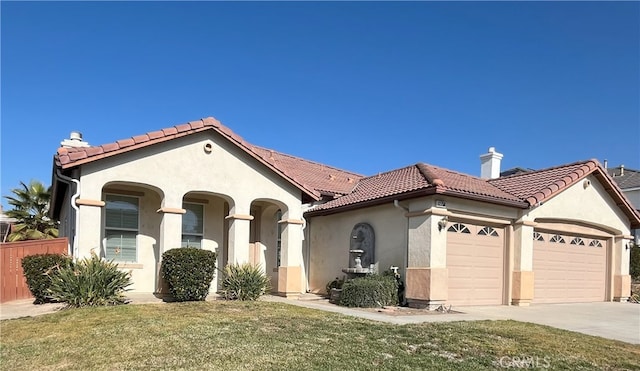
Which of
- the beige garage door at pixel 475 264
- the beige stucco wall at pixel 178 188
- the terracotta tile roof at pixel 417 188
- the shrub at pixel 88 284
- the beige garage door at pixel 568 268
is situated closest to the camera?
the shrub at pixel 88 284

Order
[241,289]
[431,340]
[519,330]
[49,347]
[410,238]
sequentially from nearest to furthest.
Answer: [49,347], [431,340], [519,330], [241,289], [410,238]

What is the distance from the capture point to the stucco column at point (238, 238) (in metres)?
14.0

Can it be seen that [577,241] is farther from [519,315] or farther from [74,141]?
[74,141]

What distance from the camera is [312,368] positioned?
614 cm

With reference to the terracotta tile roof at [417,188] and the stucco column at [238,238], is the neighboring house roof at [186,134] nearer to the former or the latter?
the terracotta tile roof at [417,188]

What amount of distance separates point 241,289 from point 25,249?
5675 millimetres

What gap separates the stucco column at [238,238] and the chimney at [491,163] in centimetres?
1196

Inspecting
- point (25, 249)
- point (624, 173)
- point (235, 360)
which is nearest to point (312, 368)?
point (235, 360)

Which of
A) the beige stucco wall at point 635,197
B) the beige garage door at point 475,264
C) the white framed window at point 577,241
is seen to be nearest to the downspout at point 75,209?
the beige garage door at point 475,264

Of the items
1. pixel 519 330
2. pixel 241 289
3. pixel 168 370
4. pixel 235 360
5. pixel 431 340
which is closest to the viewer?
pixel 168 370

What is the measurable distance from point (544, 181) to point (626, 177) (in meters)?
24.1

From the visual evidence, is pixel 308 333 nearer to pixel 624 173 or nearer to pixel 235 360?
pixel 235 360

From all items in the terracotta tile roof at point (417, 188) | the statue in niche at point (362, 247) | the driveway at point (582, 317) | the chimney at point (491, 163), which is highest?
the chimney at point (491, 163)

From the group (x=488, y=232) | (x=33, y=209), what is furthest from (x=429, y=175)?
(x=33, y=209)
